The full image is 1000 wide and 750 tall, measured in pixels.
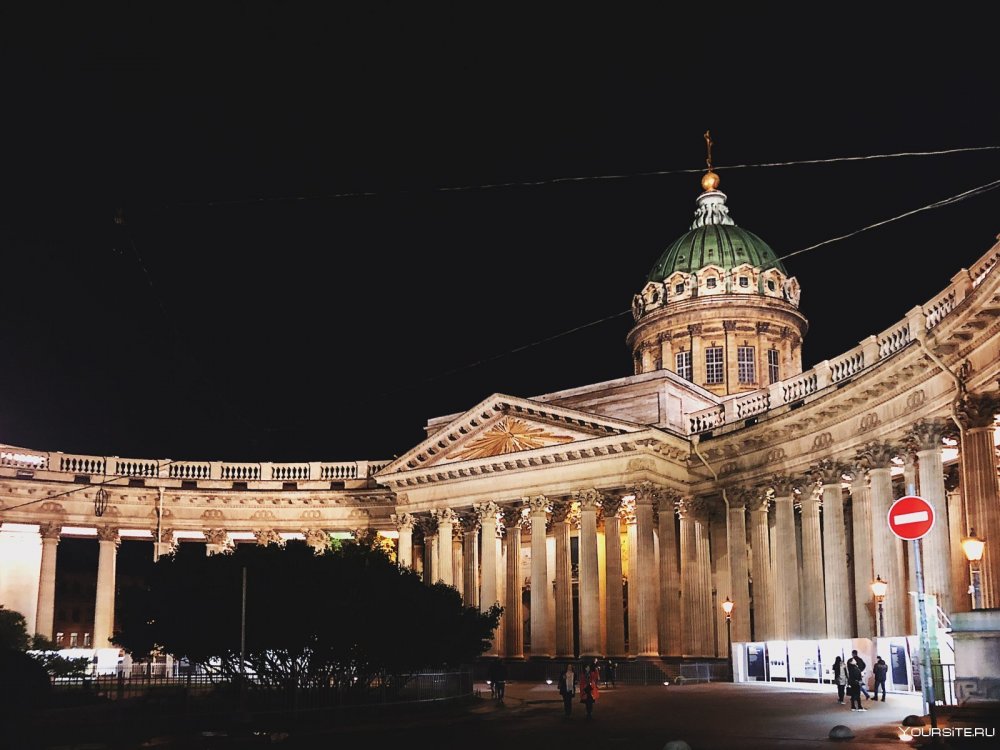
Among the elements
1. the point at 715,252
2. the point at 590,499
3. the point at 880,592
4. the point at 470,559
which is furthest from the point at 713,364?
the point at 880,592

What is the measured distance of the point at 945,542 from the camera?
→ 35.2 metres

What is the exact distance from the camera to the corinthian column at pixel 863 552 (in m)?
40.3

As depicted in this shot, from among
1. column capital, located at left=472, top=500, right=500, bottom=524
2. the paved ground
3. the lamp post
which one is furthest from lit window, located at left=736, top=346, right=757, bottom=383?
the paved ground

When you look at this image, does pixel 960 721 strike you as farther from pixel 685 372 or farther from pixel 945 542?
pixel 685 372

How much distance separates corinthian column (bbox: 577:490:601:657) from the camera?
52.5 metres

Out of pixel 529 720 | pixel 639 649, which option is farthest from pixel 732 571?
pixel 529 720

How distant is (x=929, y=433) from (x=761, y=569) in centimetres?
1501

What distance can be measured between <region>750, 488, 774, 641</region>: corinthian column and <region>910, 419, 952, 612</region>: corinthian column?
1298 cm

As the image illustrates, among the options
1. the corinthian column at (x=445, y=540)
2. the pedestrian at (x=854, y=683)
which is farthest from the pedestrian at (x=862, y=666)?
the corinthian column at (x=445, y=540)

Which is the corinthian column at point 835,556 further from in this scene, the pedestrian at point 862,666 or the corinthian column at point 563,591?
the corinthian column at point 563,591

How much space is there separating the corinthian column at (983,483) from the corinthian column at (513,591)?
27825 millimetres

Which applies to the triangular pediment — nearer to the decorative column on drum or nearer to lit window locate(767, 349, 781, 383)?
the decorative column on drum

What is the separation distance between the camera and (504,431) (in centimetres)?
5706

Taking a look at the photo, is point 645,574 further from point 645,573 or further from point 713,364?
point 713,364
